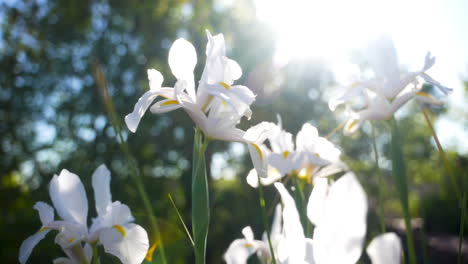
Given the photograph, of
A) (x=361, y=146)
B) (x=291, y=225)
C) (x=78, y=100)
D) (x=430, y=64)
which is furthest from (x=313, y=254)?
(x=361, y=146)

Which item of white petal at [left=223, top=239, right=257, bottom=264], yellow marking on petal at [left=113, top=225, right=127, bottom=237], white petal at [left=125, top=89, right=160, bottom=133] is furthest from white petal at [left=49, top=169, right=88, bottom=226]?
white petal at [left=223, top=239, right=257, bottom=264]

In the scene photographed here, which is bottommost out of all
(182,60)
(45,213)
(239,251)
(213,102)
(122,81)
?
(239,251)

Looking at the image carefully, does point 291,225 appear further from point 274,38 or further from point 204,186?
point 274,38

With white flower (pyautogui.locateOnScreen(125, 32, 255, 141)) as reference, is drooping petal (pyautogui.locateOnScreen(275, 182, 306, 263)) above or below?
below

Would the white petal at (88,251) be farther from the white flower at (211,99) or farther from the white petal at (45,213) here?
the white flower at (211,99)

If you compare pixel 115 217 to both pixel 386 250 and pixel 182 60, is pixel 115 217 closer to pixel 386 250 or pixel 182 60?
pixel 182 60

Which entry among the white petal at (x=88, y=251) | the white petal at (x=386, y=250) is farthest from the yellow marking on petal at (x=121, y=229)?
the white petal at (x=386, y=250)

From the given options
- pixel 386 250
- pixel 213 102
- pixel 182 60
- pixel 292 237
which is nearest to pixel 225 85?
pixel 213 102

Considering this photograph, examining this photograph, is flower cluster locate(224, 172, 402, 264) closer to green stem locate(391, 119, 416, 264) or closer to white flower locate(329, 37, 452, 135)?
green stem locate(391, 119, 416, 264)
